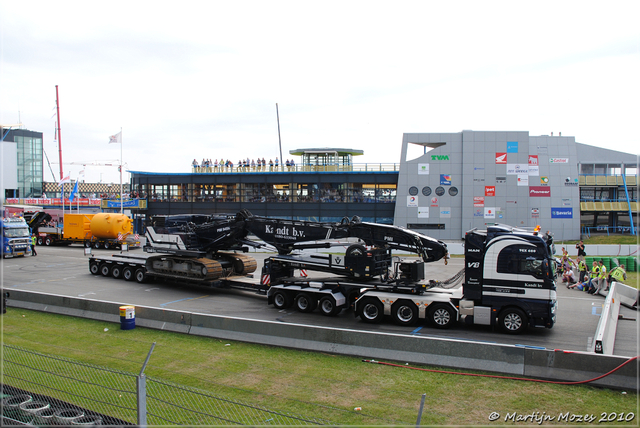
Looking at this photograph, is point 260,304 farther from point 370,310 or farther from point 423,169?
point 423,169

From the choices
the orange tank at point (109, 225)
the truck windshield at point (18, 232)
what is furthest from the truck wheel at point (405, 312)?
the orange tank at point (109, 225)

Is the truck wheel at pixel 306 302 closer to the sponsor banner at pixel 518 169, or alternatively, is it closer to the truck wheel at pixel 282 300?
the truck wheel at pixel 282 300

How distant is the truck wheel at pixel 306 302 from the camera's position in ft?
50.1

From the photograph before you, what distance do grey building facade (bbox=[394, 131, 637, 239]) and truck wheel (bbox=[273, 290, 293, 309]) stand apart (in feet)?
93.5

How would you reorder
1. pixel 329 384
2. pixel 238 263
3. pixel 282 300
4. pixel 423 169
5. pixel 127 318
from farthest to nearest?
pixel 423 169 < pixel 238 263 < pixel 282 300 < pixel 127 318 < pixel 329 384

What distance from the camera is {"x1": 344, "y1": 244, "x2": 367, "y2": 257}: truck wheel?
14.8 meters

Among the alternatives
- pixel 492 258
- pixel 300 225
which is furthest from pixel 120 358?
pixel 492 258

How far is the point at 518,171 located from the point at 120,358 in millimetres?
38837

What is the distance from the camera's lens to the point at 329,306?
14953 mm

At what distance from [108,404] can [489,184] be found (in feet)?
131

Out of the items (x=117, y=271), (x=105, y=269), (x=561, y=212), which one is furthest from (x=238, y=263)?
(x=561, y=212)

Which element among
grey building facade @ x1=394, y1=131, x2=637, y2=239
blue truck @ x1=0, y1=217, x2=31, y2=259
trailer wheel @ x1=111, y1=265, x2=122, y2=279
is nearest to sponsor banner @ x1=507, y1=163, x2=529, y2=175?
grey building facade @ x1=394, y1=131, x2=637, y2=239

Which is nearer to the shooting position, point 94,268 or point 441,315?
point 441,315

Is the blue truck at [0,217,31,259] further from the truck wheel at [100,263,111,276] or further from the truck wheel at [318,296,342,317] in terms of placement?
the truck wheel at [318,296,342,317]
